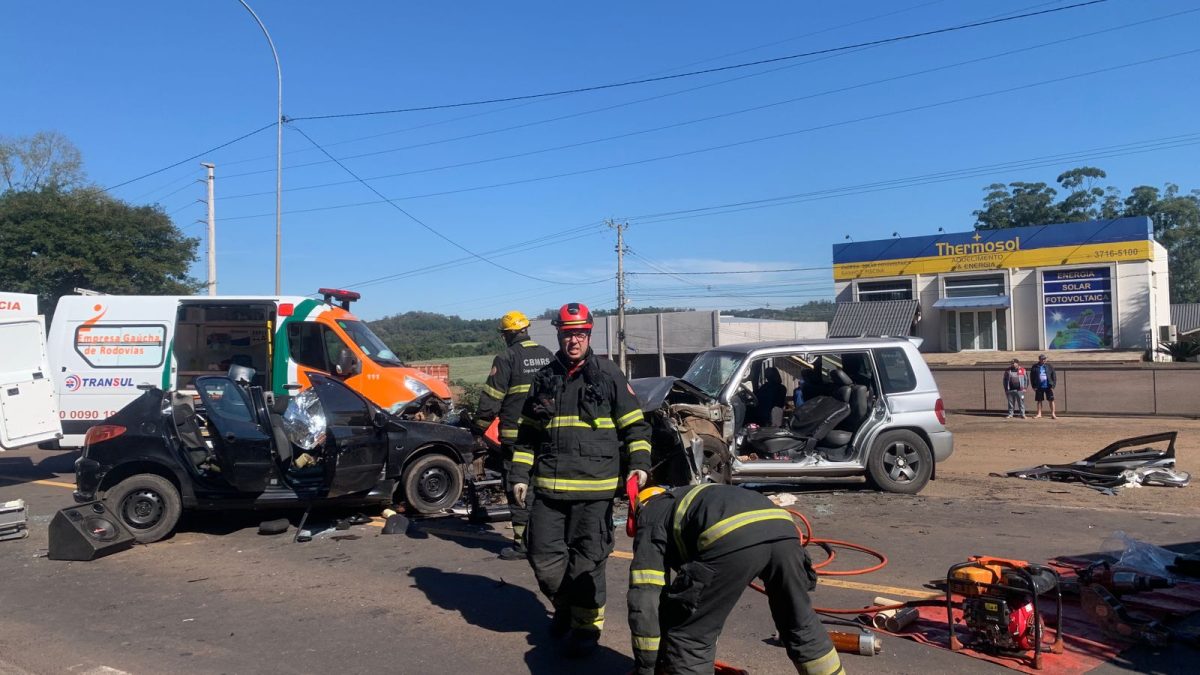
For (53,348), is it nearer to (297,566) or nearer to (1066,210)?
(297,566)

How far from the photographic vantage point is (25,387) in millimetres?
12000

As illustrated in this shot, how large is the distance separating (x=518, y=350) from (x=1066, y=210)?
78661 mm

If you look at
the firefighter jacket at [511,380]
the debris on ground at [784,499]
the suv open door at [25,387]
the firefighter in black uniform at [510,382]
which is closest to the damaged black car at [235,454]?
the firefighter in black uniform at [510,382]

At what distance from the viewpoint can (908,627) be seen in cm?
514

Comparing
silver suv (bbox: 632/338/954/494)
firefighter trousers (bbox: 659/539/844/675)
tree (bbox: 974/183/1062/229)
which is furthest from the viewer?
tree (bbox: 974/183/1062/229)

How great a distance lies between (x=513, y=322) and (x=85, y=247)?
24.7m

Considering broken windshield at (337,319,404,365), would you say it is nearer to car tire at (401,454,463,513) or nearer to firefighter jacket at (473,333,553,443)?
car tire at (401,454,463,513)

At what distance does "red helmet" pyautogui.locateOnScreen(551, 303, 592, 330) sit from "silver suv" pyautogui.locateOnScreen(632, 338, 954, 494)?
415cm

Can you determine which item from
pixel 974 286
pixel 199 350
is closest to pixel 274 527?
pixel 199 350

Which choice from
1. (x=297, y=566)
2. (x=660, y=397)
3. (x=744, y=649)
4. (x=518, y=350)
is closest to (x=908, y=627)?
(x=744, y=649)

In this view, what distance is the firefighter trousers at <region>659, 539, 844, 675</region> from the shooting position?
138 inches

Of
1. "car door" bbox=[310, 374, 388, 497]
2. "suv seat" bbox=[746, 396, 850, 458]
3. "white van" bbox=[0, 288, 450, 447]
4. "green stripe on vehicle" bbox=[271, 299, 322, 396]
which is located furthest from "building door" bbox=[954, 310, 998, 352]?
"car door" bbox=[310, 374, 388, 497]

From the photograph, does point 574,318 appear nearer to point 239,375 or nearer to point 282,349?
point 239,375

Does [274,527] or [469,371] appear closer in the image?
[274,527]
